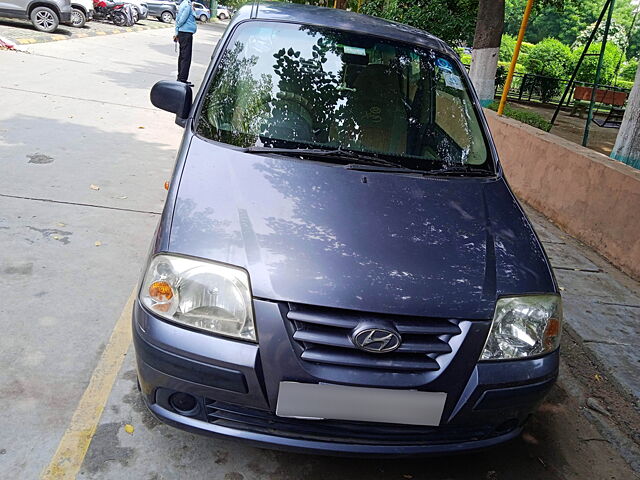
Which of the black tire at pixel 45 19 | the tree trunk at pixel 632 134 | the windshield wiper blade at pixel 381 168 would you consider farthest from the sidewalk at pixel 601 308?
the black tire at pixel 45 19

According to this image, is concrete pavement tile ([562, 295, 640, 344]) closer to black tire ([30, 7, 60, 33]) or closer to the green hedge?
the green hedge

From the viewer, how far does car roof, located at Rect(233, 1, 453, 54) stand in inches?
134

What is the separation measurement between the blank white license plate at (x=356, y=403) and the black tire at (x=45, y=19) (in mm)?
16625

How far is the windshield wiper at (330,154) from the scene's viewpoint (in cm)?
273

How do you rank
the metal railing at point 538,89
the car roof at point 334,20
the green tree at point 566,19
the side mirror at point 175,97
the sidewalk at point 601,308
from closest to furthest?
the side mirror at point 175,97 → the car roof at point 334,20 → the sidewalk at point 601,308 → the metal railing at point 538,89 → the green tree at point 566,19

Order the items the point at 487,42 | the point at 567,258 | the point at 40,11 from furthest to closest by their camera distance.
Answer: the point at 40,11, the point at 487,42, the point at 567,258

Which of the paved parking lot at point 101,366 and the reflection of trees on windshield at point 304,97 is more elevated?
the reflection of trees on windshield at point 304,97

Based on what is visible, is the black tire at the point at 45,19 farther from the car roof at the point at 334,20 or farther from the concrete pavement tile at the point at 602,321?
the concrete pavement tile at the point at 602,321

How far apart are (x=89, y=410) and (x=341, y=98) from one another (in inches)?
79.6

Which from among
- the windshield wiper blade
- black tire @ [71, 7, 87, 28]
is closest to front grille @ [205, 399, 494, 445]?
the windshield wiper blade

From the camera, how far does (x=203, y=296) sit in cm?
207

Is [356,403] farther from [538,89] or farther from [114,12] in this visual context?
[114,12]

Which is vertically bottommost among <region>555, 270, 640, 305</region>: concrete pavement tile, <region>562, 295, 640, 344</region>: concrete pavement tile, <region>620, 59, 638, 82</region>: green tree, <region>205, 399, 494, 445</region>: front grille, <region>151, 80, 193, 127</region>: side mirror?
<region>562, 295, 640, 344</region>: concrete pavement tile

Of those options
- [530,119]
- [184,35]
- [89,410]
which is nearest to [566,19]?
[184,35]
